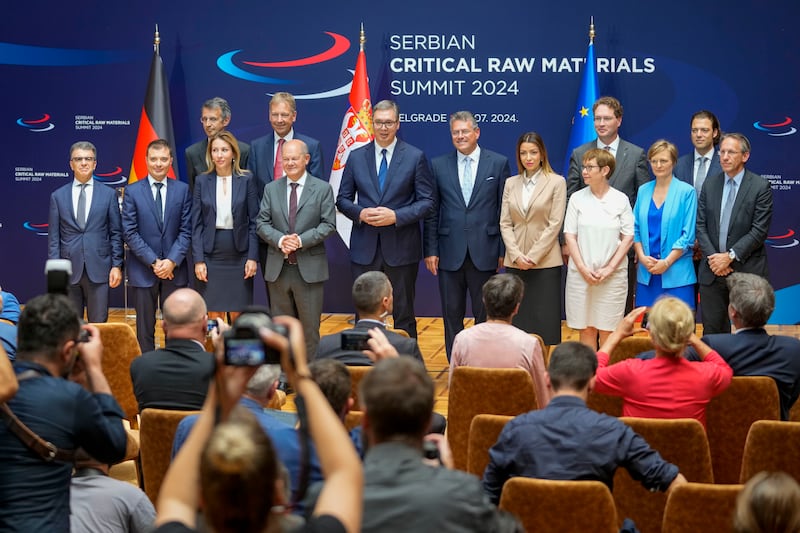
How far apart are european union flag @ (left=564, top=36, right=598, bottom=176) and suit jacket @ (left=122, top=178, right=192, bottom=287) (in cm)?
319

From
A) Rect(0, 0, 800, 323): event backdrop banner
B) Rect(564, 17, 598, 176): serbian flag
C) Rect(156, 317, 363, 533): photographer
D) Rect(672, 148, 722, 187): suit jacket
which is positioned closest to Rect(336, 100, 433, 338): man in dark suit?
Rect(672, 148, 722, 187): suit jacket

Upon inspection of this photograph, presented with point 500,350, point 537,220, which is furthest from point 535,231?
point 500,350

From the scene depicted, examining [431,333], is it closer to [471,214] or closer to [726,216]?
[471,214]

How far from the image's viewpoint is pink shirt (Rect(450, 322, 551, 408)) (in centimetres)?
477

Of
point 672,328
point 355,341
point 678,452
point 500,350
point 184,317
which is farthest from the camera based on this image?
point 500,350

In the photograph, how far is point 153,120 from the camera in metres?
9.00

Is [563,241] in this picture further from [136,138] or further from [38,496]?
[38,496]

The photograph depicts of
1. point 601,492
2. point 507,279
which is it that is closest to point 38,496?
point 601,492

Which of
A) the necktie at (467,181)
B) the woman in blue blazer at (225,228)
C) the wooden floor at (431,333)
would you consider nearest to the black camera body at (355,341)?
the wooden floor at (431,333)

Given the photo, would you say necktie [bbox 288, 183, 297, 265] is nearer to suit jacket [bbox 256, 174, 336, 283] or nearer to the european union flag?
suit jacket [bbox 256, 174, 336, 283]

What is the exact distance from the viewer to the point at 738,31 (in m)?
8.70

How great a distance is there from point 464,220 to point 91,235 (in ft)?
8.38

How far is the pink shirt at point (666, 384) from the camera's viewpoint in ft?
13.2

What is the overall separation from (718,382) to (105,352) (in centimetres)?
286
